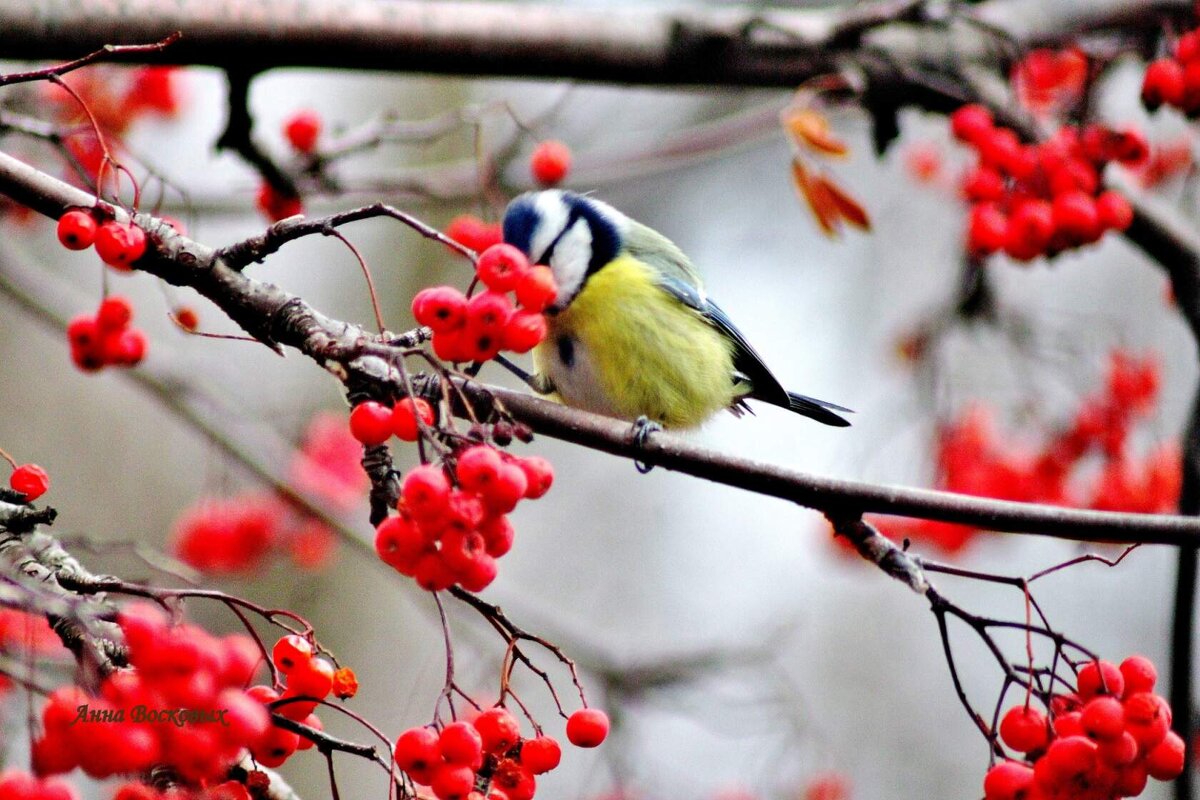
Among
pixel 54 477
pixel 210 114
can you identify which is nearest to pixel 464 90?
pixel 210 114

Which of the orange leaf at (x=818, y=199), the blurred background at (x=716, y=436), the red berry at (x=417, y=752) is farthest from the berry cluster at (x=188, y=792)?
the blurred background at (x=716, y=436)

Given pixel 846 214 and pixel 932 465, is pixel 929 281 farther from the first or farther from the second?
pixel 846 214

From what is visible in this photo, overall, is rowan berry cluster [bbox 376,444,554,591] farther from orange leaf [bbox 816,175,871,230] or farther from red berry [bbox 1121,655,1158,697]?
orange leaf [bbox 816,175,871,230]

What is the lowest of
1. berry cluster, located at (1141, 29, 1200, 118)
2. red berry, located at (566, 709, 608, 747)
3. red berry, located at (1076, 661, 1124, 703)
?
red berry, located at (566, 709, 608, 747)

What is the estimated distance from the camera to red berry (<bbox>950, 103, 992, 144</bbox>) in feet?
8.32

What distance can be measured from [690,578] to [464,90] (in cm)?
373

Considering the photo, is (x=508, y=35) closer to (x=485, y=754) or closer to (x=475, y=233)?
(x=475, y=233)

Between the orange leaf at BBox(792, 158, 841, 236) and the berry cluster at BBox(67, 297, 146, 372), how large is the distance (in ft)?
4.32

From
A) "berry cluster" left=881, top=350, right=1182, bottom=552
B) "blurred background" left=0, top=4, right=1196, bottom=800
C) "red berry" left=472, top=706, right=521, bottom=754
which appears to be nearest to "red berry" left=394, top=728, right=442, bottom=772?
"red berry" left=472, top=706, right=521, bottom=754

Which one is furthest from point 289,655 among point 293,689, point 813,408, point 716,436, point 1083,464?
point 716,436

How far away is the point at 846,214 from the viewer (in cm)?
232

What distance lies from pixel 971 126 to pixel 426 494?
1.82 metres

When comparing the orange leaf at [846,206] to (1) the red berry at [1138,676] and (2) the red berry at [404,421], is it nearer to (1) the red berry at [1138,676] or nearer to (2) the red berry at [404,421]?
(1) the red berry at [1138,676]

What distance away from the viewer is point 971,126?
2.54 meters
